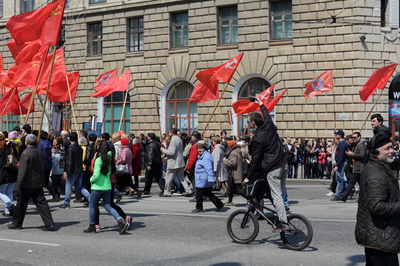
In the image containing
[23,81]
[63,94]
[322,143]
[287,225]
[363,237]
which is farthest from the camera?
[322,143]

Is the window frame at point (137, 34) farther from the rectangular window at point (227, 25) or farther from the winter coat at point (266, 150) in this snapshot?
the winter coat at point (266, 150)

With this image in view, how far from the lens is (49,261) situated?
848 cm

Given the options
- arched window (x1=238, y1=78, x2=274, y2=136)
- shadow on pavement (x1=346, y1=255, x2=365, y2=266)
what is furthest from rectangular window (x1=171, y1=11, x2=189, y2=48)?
shadow on pavement (x1=346, y1=255, x2=365, y2=266)

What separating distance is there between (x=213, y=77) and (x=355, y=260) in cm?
1381

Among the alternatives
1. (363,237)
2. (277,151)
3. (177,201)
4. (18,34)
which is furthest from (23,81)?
(363,237)

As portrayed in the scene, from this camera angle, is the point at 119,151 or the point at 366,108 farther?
the point at 366,108

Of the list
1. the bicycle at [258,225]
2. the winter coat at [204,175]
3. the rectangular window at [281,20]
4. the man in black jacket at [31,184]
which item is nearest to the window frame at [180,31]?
the rectangular window at [281,20]

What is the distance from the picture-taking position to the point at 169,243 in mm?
9812

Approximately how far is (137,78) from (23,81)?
509 inches

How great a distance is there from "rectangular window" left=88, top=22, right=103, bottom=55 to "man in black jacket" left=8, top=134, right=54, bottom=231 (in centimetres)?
2251

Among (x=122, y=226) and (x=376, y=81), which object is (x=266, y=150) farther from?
(x=376, y=81)

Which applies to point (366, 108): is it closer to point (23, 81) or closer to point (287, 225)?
point (23, 81)

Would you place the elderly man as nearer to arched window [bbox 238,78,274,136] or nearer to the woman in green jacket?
the woman in green jacket

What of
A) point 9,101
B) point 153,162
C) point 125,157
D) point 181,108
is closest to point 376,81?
point 153,162
